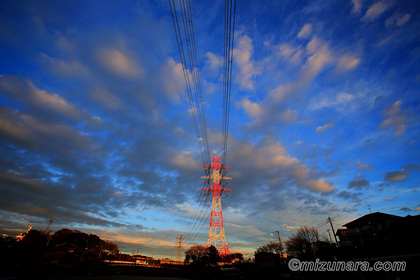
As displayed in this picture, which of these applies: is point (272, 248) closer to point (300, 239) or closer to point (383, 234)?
point (300, 239)

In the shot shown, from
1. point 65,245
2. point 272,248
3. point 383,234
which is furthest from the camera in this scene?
point 272,248

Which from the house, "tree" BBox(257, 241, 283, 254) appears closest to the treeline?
the house

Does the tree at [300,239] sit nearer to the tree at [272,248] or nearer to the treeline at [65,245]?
the tree at [272,248]

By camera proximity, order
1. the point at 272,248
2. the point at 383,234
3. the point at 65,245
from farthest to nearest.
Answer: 1. the point at 272,248
2. the point at 65,245
3. the point at 383,234

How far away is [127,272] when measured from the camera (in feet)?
115

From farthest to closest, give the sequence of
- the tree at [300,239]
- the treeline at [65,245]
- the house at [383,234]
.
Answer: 1. the tree at [300,239]
2. the treeline at [65,245]
3. the house at [383,234]

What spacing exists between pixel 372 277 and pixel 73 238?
9158 centimetres

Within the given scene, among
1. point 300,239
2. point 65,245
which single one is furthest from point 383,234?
point 65,245

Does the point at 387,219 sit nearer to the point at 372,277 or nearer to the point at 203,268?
the point at 372,277

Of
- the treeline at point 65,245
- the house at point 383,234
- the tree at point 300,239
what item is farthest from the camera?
the tree at point 300,239

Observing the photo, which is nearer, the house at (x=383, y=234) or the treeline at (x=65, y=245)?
the house at (x=383, y=234)

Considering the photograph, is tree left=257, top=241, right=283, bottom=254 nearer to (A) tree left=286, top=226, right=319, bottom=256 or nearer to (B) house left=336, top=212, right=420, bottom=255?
(A) tree left=286, top=226, right=319, bottom=256

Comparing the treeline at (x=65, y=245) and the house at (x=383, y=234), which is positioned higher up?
the house at (x=383, y=234)

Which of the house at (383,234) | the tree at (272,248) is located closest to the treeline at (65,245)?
the house at (383,234)
